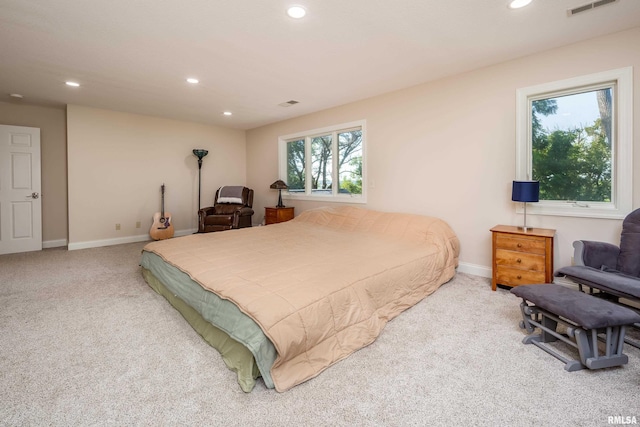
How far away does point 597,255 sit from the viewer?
7.73 ft

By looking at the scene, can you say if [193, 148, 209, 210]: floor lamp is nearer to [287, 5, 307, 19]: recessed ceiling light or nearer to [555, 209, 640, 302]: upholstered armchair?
[287, 5, 307, 19]: recessed ceiling light

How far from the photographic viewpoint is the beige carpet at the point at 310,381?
1.35 m

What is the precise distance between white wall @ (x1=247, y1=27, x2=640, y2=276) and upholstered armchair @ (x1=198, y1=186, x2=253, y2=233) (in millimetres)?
2348

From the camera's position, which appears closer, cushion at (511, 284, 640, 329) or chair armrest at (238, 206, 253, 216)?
cushion at (511, 284, 640, 329)

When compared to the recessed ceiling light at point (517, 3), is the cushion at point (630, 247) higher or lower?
lower

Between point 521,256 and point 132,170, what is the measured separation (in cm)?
605

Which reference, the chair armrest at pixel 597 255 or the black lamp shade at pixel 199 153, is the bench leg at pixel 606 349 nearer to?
the chair armrest at pixel 597 255

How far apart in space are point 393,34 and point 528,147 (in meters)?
1.85

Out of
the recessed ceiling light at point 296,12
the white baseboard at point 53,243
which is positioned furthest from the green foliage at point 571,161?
the white baseboard at point 53,243

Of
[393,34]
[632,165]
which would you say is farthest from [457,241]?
[393,34]

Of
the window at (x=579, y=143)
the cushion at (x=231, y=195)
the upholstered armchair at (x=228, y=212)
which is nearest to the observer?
the window at (x=579, y=143)

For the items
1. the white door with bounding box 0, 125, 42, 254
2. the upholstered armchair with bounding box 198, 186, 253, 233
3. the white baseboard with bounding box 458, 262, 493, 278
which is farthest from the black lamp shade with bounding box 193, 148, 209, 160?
the white baseboard with bounding box 458, 262, 493, 278

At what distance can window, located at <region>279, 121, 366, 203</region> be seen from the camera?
4605 mm

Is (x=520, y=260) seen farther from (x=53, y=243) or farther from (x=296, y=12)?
(x=53, y=243)
